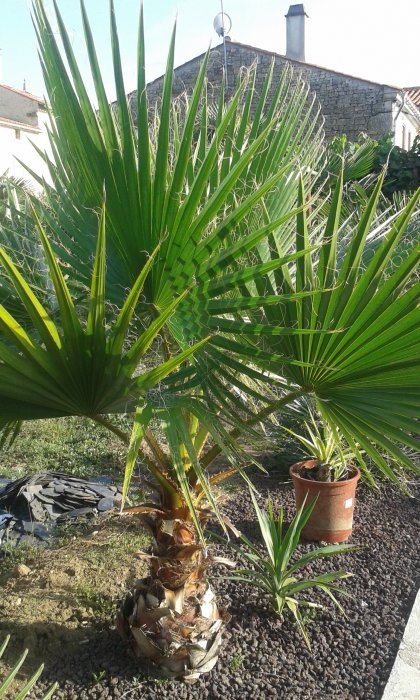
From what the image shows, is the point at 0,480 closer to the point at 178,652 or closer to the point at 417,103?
the point at 178,652

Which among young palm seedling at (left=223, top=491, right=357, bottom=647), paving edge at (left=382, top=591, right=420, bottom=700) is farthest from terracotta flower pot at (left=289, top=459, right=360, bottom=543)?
paving edge at (left=382, top=591, right=420, bottom=700)

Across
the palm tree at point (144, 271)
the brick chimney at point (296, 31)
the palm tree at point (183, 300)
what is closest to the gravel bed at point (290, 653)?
the palm tree at point (144, 271)

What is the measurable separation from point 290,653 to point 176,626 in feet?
2.28

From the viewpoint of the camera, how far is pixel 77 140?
1.82 metres

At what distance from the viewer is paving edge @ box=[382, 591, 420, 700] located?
8.00ft

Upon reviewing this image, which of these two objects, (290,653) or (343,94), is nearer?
→ (290,653)

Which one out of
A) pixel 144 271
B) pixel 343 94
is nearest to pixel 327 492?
pixel 144 271

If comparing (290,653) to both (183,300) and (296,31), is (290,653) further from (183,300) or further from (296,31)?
(296,31)

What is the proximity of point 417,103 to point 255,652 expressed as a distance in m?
21.8

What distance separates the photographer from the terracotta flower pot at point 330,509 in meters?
3.71

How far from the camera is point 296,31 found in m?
18.7

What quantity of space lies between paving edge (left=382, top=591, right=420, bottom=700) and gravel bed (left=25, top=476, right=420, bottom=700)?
36 millimetres

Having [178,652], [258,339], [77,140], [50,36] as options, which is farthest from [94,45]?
[178,652]

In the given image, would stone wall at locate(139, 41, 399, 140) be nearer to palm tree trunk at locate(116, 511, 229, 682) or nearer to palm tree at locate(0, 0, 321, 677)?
palm tree at locate(0, 0, 321, 677)
